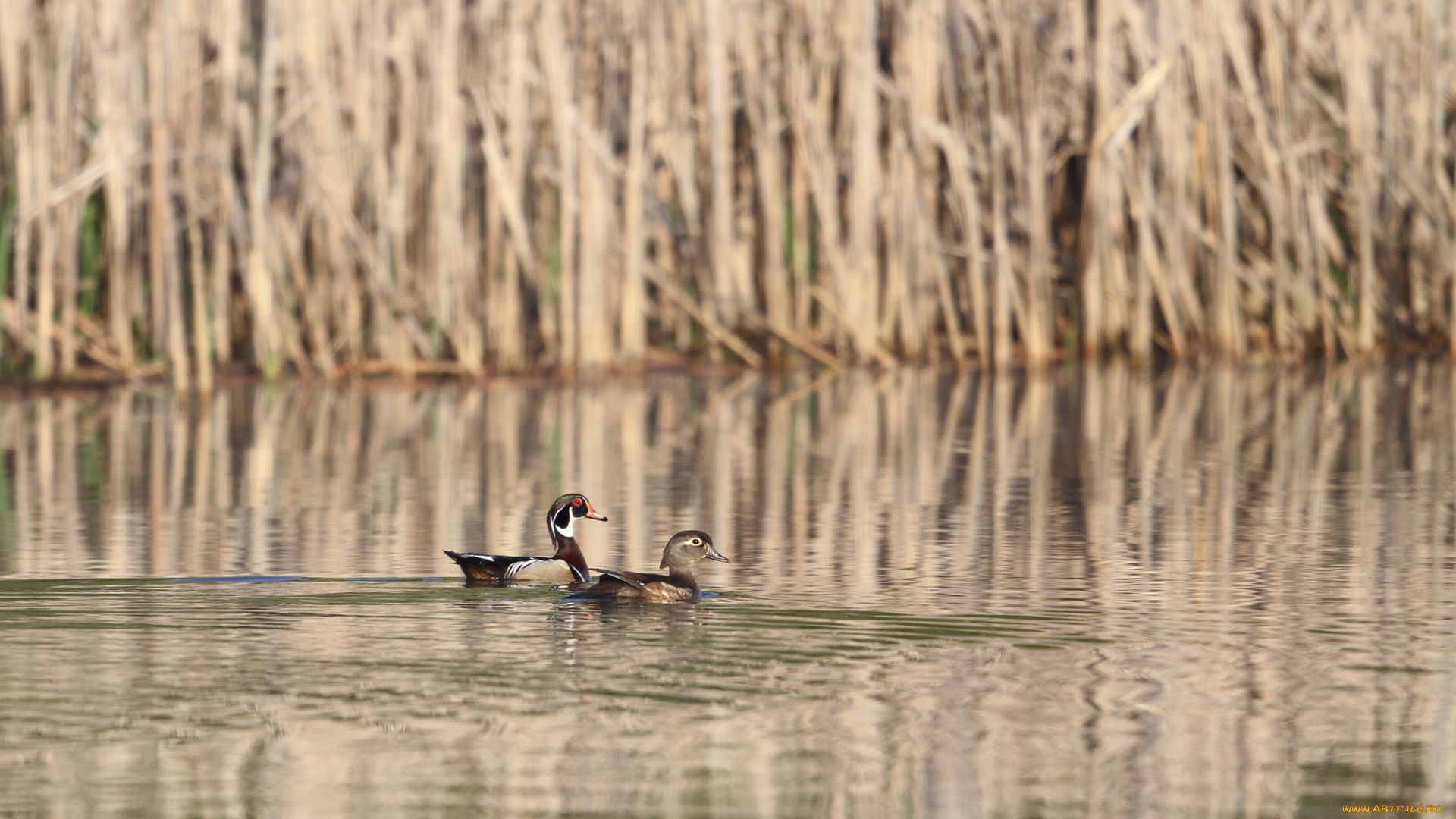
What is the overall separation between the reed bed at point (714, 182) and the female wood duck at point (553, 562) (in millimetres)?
5493

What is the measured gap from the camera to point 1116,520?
6.96 m

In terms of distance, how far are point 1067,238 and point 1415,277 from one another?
205 cm

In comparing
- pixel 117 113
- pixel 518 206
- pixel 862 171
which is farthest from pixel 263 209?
pixel 862 171

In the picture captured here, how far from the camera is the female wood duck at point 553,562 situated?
5484 mm

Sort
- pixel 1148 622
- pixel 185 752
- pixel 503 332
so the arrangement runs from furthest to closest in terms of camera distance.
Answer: pixel 503 332 → pixel 1148 622 → pixel 185 752

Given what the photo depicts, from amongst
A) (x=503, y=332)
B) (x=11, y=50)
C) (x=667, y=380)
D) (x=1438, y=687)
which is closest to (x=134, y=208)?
(x=11, y=50)

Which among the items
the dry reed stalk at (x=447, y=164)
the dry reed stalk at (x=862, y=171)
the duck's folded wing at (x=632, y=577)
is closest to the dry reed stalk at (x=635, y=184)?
the dry reed stalk at (x=447, y=164)

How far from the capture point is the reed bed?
11.2 m

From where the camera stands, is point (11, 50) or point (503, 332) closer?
point (11, 50)

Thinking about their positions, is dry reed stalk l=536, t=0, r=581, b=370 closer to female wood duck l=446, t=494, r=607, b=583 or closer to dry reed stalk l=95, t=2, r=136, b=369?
dry reed stalk l=95, t=2, r=136, b=369

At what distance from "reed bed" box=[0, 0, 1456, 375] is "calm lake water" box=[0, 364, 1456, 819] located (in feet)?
6.78

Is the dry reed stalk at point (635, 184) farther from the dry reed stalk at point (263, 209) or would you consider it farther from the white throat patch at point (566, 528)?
the white throat patch at point (566, 528)

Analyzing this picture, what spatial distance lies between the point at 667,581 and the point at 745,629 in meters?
0.50

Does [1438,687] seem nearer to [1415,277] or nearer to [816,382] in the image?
[816,382]
